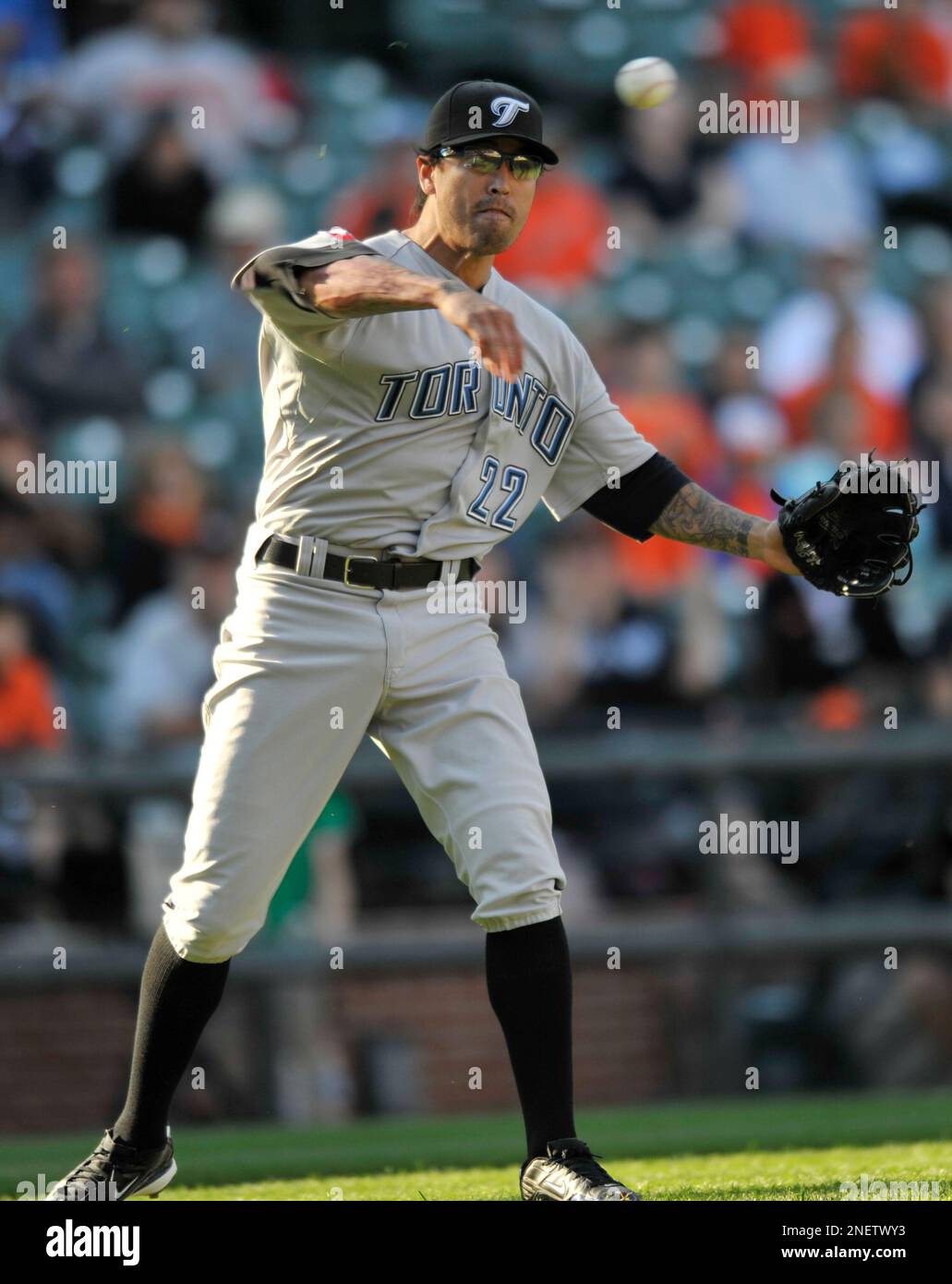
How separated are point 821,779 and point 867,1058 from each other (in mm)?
1073

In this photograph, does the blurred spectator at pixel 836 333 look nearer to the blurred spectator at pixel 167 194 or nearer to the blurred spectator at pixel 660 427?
the blurred spectator at pixel 660 427

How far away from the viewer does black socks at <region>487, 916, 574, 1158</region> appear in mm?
3531

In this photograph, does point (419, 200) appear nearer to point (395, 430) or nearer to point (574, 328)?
point (395, 430)

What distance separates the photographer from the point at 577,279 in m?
9.13

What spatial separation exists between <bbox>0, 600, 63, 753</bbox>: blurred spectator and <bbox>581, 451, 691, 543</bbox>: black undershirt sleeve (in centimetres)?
360

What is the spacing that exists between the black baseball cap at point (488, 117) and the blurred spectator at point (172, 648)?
12.9 ft

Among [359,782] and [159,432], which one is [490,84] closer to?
[359,782]

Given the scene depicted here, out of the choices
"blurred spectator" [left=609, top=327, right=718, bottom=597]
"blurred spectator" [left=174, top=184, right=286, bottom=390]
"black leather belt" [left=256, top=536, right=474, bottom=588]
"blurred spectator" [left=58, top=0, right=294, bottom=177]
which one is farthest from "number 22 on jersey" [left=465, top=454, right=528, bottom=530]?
"blurred spectator" [left=58, top=0, right=294, bottom=177]

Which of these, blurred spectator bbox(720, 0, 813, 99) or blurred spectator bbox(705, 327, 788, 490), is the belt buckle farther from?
blurred spectator bbox(720, 0, 813, 99)

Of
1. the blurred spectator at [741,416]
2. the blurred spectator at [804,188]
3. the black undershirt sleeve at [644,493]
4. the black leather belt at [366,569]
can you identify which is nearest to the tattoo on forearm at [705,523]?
the black undershirt sleeve at [644,493]

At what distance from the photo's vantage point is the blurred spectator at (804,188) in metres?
9.71

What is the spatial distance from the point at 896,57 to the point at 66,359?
5.05m

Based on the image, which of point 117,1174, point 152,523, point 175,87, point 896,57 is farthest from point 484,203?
point 896,57

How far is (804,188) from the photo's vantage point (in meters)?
9.80
